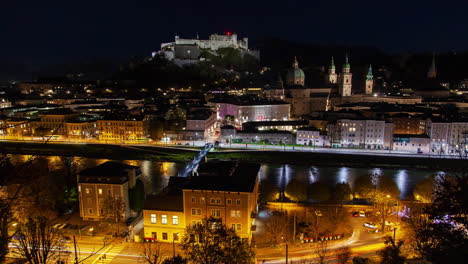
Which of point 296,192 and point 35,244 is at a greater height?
point 35,244

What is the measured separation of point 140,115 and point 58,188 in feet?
44.0

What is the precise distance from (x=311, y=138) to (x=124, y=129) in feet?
36.3

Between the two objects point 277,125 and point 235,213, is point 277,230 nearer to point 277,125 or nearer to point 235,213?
point 235,213

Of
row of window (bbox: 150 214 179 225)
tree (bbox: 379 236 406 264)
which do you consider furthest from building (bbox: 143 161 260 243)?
tree (bbox: 379 236 406 264)

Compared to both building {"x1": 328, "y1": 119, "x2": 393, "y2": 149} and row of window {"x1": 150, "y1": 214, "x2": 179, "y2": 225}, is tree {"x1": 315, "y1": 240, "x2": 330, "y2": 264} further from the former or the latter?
building {"x1": 328, "y1": 119, "x2": 393, "y2": 149}

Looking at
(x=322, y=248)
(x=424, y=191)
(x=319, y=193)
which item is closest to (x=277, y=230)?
(x=322, y=248)

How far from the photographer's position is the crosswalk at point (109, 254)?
6566 millimetres

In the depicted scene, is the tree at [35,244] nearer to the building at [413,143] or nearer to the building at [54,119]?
the building at [413,143]

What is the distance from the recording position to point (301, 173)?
15.3m

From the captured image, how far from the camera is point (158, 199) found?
7.84 meters

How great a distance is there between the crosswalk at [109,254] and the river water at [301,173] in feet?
16.5

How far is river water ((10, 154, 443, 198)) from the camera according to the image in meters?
13.5

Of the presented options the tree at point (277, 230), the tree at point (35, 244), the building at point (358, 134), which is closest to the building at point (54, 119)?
the building at point (358, 134)

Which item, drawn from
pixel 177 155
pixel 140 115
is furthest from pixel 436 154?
pixel 140 115
